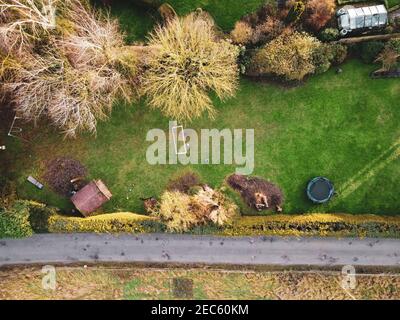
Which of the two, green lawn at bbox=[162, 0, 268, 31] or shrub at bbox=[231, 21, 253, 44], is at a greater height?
green lawn at bbox=[162, 0, 268, 31]

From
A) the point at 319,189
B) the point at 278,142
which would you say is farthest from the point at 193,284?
the point at 278,142

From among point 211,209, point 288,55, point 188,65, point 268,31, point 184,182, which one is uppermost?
point 268,31

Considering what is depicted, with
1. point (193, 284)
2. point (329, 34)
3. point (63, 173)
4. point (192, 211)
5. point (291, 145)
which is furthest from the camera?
point (193, 284)

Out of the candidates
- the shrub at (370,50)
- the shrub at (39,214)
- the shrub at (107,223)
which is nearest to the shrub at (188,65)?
the shrub at (107,223)

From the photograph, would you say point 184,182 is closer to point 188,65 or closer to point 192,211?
point 192,211

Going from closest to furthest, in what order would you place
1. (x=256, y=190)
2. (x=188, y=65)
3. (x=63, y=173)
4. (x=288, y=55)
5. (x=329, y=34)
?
(x=188, y=65)
(x=288, y=55)
(x=329, y=34)
(x=256, y=190)
(x=63, y=173)

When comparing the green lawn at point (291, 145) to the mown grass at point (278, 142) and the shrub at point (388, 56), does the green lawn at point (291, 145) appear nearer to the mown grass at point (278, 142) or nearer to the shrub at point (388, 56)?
the mown grass at point (278, 142)

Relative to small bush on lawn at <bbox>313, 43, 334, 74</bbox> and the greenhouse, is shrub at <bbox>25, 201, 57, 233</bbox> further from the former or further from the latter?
the greenhouse

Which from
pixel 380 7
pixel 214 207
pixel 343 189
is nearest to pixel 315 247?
pixel 343 189

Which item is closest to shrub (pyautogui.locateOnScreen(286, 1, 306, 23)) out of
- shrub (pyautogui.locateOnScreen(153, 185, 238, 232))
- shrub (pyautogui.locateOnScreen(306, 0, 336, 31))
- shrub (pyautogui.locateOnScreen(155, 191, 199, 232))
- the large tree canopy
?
shrub (pyautogui.locateOnScreen(306, 0, 336, 31))
